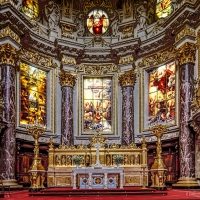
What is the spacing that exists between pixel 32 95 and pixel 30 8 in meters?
5.28

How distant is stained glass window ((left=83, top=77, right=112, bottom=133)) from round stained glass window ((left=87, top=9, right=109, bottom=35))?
128 inches

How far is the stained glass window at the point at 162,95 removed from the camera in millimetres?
20281

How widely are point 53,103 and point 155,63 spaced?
650 cm

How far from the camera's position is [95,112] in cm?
2338

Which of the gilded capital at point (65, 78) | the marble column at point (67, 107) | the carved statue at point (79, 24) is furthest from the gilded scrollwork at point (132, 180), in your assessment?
the carved statue at point (79, 24)

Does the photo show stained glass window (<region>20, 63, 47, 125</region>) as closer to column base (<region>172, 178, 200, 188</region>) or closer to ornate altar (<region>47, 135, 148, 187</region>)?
ornate altar (<region>47, 135, 148, 187</region>)

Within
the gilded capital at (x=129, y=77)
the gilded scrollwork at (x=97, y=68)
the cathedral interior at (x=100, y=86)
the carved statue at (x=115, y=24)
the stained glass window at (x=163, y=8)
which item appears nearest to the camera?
the cathedral interior at (x=100, y=86)

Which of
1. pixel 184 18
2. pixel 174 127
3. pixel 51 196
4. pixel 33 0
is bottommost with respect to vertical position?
pixel 51 196

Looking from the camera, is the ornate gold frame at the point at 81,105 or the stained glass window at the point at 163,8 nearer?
the stained glass window at the point at 163,8

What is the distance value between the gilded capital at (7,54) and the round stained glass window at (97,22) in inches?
290

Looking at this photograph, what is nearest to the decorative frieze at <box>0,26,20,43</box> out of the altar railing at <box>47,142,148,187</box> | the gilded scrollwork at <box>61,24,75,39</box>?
the gilded scrollwork at <box>61,24,75,39</box>

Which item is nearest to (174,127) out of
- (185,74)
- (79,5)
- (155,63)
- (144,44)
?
(185,74)

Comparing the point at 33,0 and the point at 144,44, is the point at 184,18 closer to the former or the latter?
the point at 144,44

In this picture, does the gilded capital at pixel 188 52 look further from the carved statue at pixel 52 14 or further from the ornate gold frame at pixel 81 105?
the carved statue at pixel 52 14
